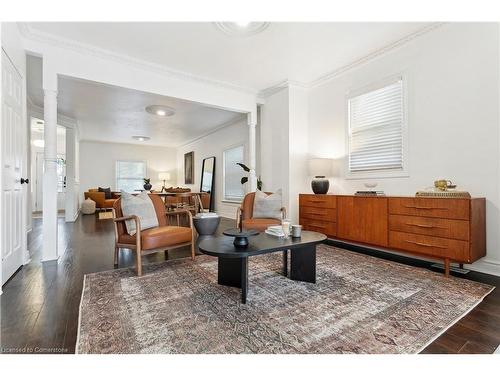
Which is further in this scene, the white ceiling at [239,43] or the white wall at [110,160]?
the white wall at [110,160]

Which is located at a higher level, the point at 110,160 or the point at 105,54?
the point at 105,54

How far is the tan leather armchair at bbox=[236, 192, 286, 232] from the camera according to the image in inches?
141

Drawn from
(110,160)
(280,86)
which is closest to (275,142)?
(280,86)

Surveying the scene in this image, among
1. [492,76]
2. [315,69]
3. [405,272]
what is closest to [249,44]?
[315,69]

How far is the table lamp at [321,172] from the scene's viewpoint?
4184 millimetres

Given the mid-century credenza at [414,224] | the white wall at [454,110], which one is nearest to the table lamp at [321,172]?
the mid-century credenza at [414,224]

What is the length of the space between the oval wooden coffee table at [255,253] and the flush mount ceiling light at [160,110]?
177 inches

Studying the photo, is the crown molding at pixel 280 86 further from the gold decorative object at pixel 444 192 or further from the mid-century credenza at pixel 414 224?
the gold decorative object at pixel 444 192

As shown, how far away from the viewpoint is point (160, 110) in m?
5.99

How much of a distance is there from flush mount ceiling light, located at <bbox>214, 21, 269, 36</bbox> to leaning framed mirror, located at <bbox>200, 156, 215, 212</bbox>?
16.9 ft

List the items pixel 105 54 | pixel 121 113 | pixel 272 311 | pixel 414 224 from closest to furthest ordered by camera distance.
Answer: pixel 272 311, pixel 414 224, pixel 105 54, pixel 121 113

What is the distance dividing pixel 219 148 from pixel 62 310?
6.50 m

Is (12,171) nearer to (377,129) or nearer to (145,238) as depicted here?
(145,238)

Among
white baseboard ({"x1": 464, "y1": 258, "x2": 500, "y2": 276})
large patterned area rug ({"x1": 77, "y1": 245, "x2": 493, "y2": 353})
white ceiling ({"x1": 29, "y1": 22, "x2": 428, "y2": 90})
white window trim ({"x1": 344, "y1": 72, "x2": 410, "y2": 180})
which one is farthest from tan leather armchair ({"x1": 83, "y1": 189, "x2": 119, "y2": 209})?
white baseboard ({"x1": 464, "y1": 258, "x2": 500, "y2": 276})
